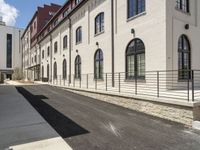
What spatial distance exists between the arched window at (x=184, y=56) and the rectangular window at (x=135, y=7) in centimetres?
292

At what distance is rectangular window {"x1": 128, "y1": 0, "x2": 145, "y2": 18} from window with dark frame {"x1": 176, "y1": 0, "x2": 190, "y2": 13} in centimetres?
198

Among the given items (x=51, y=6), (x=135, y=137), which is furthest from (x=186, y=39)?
(x=51, y=6)

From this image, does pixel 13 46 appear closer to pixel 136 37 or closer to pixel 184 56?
pixel 136 37

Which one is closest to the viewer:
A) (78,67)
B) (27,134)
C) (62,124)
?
(27,134)

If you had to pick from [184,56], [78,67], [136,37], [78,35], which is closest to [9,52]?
[78,35]

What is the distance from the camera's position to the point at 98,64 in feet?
54.2

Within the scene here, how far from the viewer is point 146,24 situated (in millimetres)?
11250

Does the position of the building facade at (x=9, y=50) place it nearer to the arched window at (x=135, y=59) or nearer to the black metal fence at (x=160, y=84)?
the arched window at (x=135, y=59)

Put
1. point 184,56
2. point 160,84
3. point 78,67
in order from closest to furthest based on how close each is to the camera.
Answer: point 160,84
point 184,56
point 78,67

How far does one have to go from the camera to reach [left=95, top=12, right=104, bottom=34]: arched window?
16062 mm

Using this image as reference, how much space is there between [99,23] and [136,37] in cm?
546

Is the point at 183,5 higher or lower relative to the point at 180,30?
higher

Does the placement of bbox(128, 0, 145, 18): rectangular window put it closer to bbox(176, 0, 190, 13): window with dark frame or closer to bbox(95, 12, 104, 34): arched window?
bbox(176, 0, 190, 13): window with dark frame

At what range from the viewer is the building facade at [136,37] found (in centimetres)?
1042
